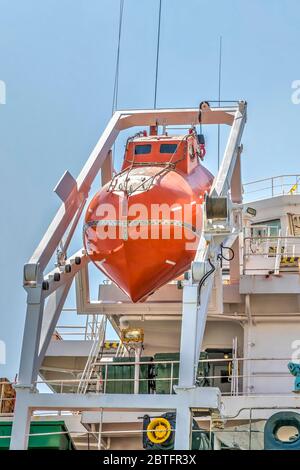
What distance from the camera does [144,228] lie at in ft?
47.6

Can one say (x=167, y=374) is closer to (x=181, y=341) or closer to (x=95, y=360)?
(x=95, y=360)

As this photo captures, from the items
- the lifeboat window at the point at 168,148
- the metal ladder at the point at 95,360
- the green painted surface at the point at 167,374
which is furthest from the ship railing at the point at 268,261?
the metal ladder at the point at 95,360

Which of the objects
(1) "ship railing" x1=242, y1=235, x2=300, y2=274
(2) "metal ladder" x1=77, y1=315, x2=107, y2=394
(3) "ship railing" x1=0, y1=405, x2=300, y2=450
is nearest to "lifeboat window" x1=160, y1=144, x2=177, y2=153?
(1) "ship railing" x1=242, y1=235, x2=300, y2=274

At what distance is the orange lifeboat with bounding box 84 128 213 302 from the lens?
1462 cm

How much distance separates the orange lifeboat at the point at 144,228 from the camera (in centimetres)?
1462

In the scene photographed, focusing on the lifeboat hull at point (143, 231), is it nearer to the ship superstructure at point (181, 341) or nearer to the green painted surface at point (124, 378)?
the ship superstructure at point (181, 341)

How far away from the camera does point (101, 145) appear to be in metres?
16.0

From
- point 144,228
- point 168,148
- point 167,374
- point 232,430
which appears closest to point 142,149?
point 168,148

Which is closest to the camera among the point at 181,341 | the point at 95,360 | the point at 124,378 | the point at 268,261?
the point at 181,341

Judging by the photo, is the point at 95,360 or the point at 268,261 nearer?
the point at 95,360

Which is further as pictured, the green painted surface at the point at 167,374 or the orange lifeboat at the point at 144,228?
the green painted surface at the point at 167,374

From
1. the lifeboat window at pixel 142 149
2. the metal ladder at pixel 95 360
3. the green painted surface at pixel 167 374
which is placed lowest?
the green painted surface at pixel 167 374

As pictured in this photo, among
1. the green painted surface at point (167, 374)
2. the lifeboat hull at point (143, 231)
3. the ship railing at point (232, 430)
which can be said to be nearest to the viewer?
the ship railing at point (232, 430)

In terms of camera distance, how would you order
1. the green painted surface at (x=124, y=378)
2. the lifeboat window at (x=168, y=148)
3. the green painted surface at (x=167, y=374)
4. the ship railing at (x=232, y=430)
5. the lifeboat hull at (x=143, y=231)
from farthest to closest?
1. the green painted surface at (x=124, y=378)
2. the lifeboat window at (x=168, y=148)
3. the green painted surface at (x=167, y=374)
4. the lifeboat hull at (x=143, y=231)
5. the ship railing at (x=232, y=430)
